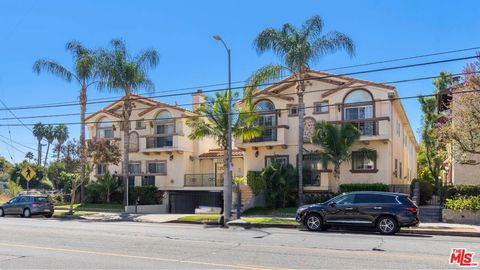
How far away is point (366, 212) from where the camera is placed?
61.2 ft

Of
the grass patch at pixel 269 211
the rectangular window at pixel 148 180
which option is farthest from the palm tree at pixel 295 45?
the rectangular window at pixel 148 180

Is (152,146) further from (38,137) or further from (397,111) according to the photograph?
(38,137)

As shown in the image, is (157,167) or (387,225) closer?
(387,225)

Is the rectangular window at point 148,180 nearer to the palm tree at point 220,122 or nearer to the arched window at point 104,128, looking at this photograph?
the arched window at point 104,128

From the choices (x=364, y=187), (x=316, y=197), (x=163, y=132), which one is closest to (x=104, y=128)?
(x=163, y=132)

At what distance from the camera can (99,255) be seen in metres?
11.6

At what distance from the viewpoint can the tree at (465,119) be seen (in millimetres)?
22156

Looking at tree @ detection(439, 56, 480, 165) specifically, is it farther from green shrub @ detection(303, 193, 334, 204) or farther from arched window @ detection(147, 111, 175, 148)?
arched window @ detection(147, 111, 175, 148)

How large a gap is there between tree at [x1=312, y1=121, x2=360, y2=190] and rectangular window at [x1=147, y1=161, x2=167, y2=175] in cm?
1452

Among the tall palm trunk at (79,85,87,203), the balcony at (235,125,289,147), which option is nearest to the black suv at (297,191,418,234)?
the balcony at (235,125,289,147)

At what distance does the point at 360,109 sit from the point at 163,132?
16.2m

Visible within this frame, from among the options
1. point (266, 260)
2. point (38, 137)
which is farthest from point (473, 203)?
point (38, 137)

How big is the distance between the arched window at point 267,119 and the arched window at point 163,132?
8.35m

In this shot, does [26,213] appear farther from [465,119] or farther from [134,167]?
[465,119]
